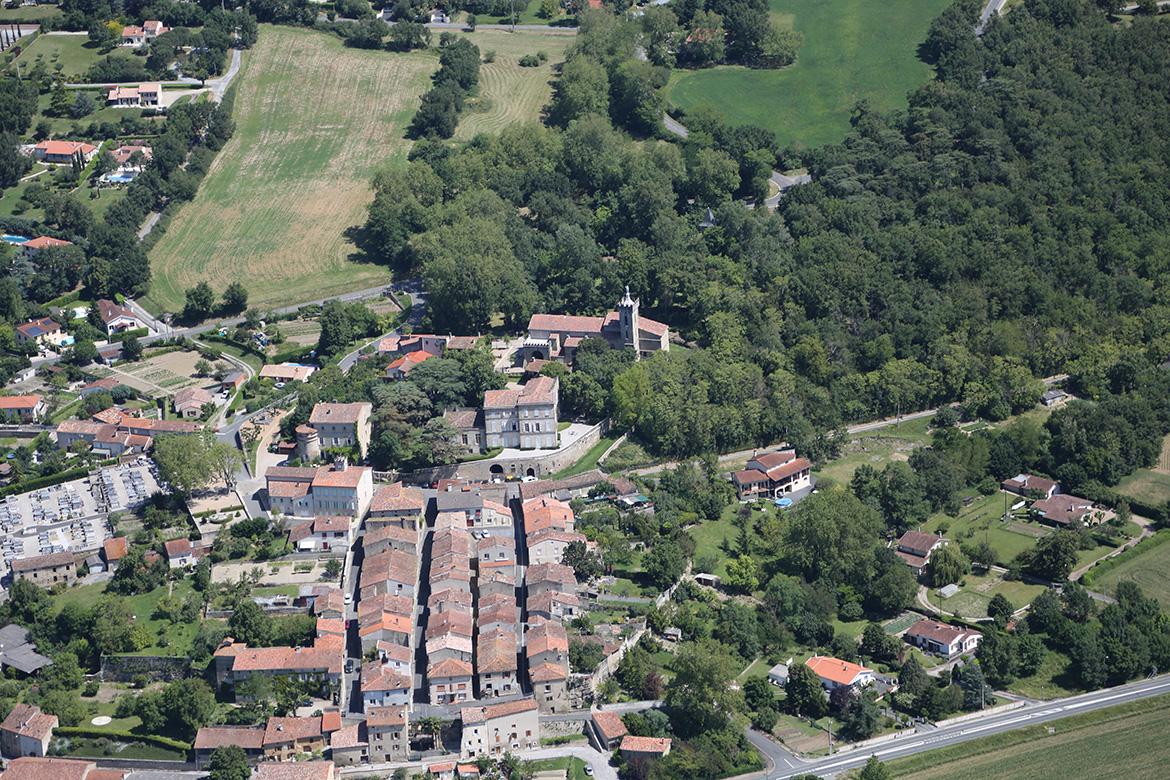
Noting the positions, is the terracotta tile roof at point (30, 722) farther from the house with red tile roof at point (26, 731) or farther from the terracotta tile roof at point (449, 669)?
the terracotta tile roof at point (449, 669)

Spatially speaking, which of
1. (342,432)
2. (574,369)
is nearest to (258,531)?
(342,432)

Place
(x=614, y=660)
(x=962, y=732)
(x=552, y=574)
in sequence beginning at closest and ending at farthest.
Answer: (x=962, y=732) → (x=614, y=660) → (x=552, y=574)

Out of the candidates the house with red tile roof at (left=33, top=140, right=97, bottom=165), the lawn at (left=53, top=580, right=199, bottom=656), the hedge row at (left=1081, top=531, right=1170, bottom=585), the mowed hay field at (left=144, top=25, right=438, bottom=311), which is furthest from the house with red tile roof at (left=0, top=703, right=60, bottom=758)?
the house with red tile roof at (left=33, top=140, right=97, bottom=165)

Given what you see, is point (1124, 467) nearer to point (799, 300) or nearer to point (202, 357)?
point (799, 300)

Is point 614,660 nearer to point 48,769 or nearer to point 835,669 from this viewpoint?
point 835,669

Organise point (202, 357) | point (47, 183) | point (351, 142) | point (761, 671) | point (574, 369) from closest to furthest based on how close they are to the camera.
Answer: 1. point (761, 671)
2. point (574, 369)
3. point (202, 357)
4. point (47, 183)
5. point (351, 142)

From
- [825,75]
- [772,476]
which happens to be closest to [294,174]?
[825,75]
